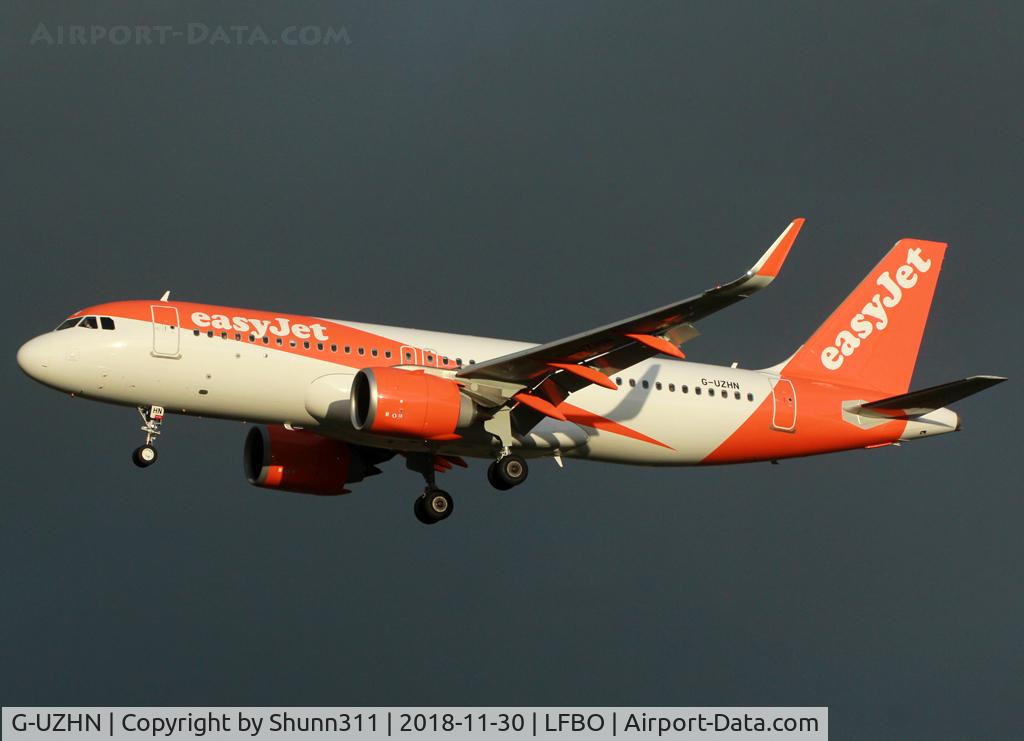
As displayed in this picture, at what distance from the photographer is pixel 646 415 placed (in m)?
43.5

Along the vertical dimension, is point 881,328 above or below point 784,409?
above

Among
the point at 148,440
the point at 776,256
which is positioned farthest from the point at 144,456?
the point at 776,256

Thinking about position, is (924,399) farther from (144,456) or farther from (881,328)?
(144,456)

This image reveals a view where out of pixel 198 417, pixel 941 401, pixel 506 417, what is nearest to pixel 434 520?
pixel 506 417

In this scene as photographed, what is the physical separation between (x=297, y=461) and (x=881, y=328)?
1656 cm

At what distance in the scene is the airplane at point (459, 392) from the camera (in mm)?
39312

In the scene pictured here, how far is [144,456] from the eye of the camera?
40.1 metres

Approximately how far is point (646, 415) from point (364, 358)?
731cm

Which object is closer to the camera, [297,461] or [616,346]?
[616,346]

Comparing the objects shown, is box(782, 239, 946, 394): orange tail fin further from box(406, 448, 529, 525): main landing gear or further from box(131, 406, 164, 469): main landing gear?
box(131, 406, 164, 469): main landing gear

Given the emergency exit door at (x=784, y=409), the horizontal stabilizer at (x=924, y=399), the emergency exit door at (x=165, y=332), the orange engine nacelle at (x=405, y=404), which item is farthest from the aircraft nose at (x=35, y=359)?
the horizontal stabilizer at (x=924, y=399)

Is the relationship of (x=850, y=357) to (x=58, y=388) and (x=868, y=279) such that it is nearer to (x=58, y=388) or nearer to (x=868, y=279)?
(x=868, y=279)

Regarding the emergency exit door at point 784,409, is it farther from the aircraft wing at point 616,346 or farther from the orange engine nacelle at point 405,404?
the orange engine nacelle at point 405,404

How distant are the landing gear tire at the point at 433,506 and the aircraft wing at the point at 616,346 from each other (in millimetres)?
4343
